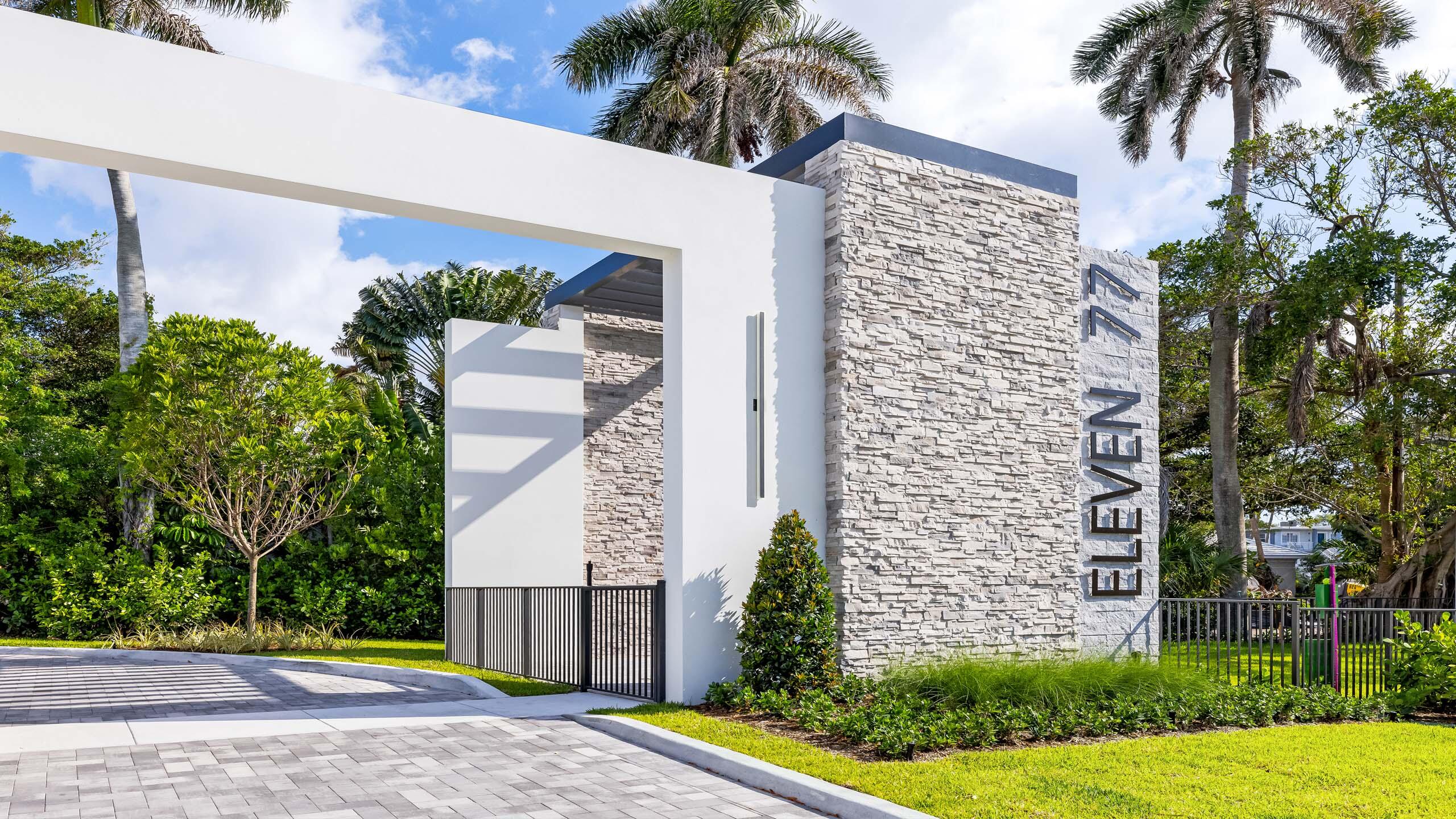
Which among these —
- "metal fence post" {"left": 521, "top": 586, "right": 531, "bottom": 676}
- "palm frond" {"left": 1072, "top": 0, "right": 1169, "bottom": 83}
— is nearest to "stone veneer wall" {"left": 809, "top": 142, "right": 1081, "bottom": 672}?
"metal fence post" {"left": 521, "top": 586, "right": 531, "bottom": 676}

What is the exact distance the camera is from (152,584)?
15672mm

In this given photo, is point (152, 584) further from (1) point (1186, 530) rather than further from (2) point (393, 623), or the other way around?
(1) point (1186, 530)

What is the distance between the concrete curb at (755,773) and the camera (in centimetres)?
542

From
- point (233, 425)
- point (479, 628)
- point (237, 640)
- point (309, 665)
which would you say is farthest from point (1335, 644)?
point (233, 425)

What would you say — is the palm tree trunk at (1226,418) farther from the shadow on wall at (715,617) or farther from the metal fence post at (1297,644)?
the shadow on wall at (715,617)

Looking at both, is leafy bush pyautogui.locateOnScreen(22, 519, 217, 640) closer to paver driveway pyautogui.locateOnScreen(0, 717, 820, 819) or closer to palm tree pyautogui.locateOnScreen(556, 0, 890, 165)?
paver driveway pyautogui.locateOnScreen(0, 717, 820, 819)

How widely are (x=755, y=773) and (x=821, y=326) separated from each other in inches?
190

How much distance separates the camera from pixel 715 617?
895 centimetres

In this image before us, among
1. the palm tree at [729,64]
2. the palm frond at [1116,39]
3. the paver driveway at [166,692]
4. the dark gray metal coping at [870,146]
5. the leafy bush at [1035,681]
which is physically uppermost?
the palm frond at [1116,39]

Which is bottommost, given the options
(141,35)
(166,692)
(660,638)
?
(166,692)

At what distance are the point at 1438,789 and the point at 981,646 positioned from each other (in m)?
4.31

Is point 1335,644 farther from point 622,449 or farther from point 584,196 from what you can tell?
point 622,449

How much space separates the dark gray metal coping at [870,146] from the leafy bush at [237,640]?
6.02 metres

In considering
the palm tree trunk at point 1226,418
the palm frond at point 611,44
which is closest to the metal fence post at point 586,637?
the palm frond at point 611,44
